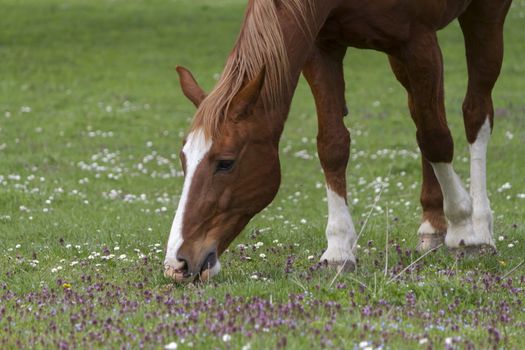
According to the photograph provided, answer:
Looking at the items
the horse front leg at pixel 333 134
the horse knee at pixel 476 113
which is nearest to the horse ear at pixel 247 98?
the horse front leg at pixel 333 134

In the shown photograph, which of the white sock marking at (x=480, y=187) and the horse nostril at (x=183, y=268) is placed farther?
the white sock marking at (x=480, y=187)

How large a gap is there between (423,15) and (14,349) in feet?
13.3

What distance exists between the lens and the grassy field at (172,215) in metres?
5.13

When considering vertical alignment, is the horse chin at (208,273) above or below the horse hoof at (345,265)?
above

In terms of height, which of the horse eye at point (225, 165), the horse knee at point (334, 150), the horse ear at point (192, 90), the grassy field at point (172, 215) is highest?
the horse ear at point (192, 90)

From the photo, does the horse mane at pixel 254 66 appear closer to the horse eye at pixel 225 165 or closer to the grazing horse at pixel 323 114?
the grazing horse at pixel 323 114

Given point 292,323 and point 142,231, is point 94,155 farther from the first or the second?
point 292,323

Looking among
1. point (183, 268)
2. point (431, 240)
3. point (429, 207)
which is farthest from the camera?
point (429, 207)

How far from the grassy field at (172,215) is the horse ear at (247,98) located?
1.10 m

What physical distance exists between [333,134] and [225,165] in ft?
5.28

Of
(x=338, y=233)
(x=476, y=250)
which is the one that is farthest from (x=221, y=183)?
(x=476, y=250)

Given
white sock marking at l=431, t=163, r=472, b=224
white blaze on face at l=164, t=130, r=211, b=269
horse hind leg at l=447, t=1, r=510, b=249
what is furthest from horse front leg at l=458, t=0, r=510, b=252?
white blaze on face at l=164, t=130, r=211, b=269

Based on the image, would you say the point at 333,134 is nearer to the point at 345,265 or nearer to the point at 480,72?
the point at 345,265

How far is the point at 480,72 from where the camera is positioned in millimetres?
8891
